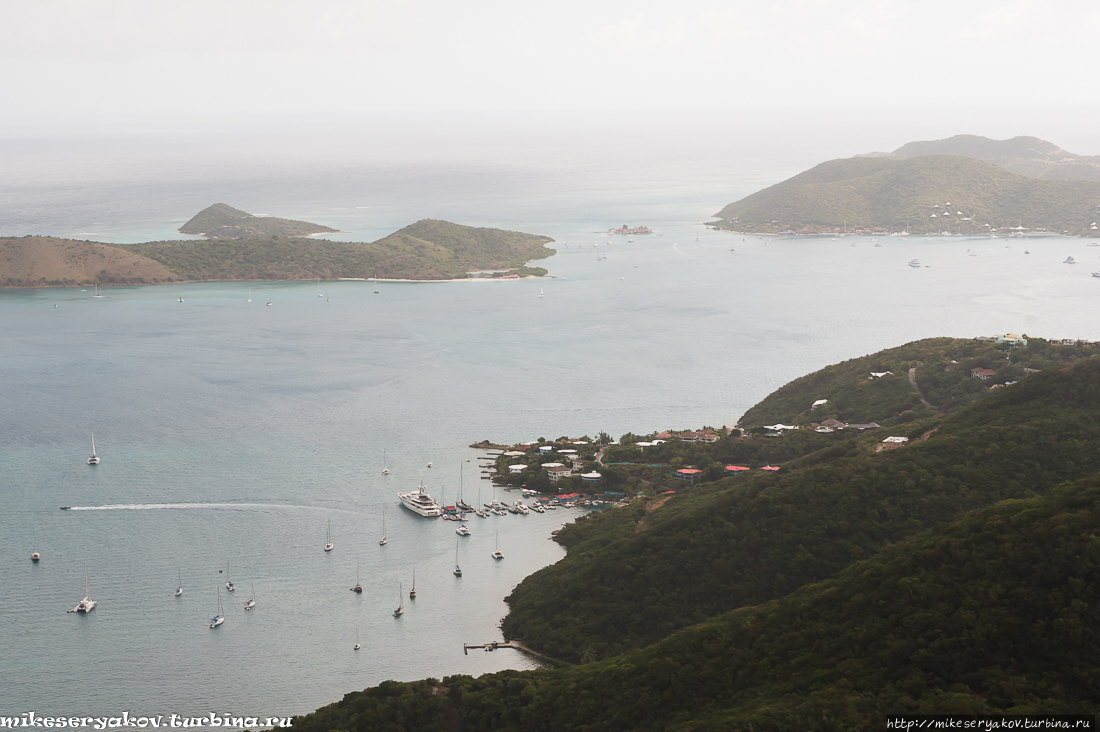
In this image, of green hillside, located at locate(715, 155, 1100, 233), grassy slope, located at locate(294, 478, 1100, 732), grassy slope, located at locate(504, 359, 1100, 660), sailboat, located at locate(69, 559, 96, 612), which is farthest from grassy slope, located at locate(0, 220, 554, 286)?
grassy slope, located at locate(294, 478, 1100, 732)

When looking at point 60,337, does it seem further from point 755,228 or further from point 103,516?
point 755,228

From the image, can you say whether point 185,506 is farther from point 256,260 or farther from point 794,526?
point 256,260

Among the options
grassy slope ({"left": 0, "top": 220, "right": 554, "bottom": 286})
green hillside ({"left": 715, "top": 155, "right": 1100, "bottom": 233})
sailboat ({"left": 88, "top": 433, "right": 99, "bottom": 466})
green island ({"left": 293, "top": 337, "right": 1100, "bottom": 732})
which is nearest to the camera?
green island ({"left": 293, "top": 337, "right": 1100, "bottom": 732})

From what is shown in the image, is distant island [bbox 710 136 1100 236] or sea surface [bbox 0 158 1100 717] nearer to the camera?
sea surface [bbox 0 158 1100 717]

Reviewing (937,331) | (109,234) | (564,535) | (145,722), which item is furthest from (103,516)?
(109,234)

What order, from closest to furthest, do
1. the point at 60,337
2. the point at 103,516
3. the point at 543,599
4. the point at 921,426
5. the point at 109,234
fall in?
the point at 543,599 → the point at 921,426 → the point at 103,516 → the point at 60,337 → the point at 109,234

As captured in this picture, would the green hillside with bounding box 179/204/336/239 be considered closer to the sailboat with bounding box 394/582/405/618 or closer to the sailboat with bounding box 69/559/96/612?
the sailboat with bounding box 69/559/96/612

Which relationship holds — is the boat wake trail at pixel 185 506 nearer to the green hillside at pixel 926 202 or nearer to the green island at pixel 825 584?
the green island at pixel 825 584
